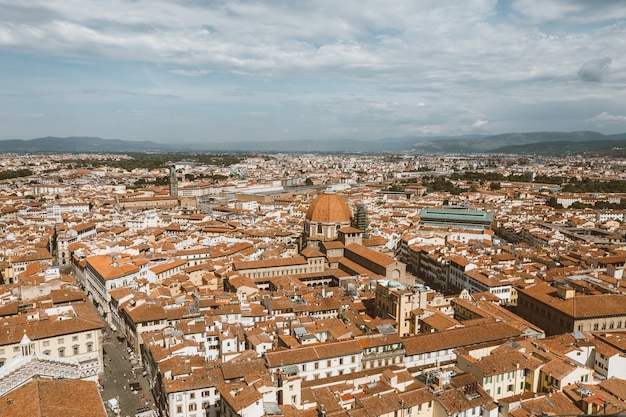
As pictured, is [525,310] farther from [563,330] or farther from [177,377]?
[177,377]

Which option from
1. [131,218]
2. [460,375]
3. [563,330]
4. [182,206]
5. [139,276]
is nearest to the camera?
[460,375]

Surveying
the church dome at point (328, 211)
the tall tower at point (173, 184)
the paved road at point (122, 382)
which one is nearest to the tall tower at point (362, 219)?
the church dome at point (328, 211)

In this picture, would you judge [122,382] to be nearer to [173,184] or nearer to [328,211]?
[328,211]

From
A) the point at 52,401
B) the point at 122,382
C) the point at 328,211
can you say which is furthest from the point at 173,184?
the point at 52,401

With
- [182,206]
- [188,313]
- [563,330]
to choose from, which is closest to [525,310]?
[563,330]

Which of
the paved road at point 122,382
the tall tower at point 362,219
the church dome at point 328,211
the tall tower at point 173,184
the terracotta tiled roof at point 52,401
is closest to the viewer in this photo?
the terracotta tiled roof at point 52,401

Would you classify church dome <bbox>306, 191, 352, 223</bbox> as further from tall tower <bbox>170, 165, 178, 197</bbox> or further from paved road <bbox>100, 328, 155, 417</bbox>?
tall tower <bbox>170, 165, 178, 197</bbox>

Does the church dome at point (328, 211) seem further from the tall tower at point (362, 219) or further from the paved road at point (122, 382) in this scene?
the paved road at point (122, 382)
